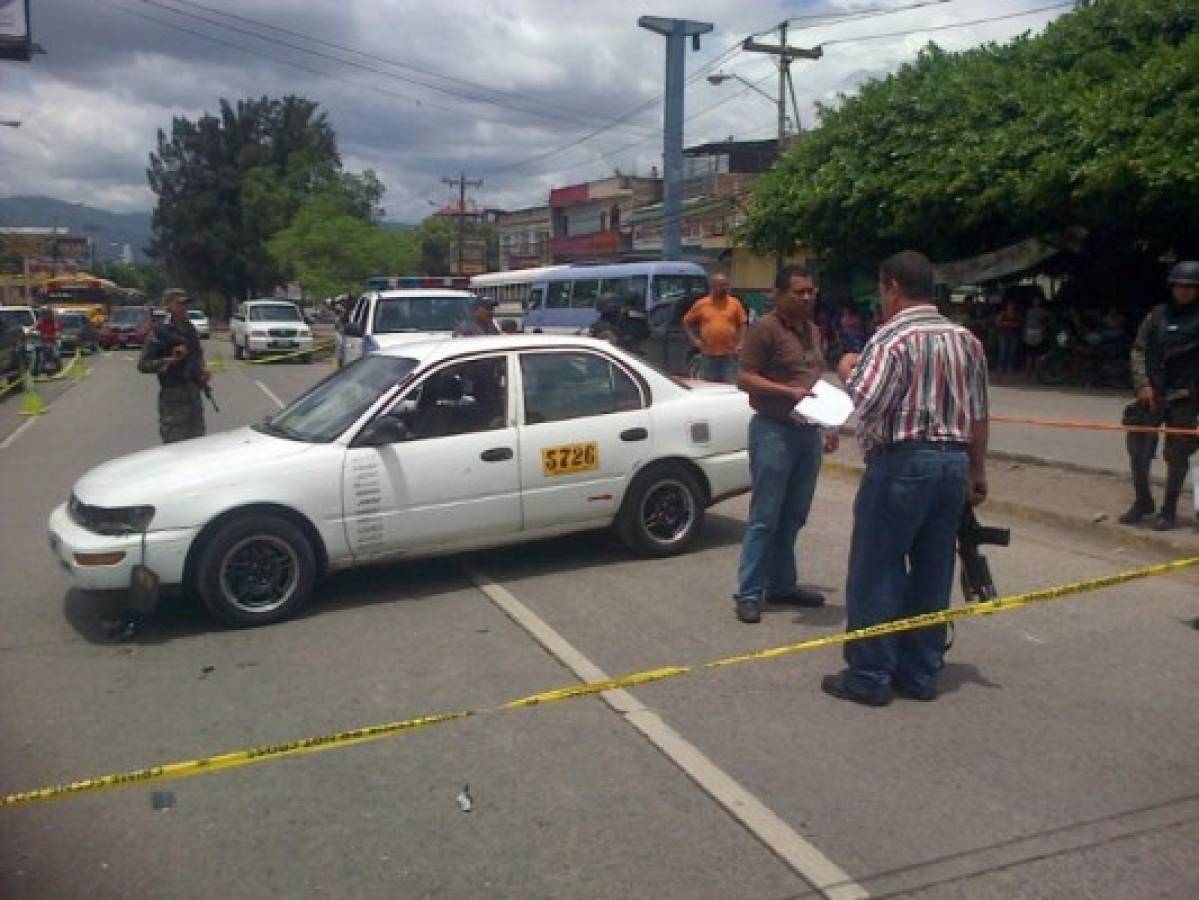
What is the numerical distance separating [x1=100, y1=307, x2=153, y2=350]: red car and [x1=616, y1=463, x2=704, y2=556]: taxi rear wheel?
37129 millimetres

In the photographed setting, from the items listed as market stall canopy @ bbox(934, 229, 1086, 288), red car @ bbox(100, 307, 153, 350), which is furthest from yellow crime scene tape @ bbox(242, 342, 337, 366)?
market stall canopy @ bbox(934, 229, 1086, 288)

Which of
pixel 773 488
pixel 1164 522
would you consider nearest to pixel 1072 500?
pixel 1164 522

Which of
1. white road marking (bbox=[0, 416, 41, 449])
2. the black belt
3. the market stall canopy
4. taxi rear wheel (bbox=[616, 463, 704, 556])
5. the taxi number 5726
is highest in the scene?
the market stall canopy

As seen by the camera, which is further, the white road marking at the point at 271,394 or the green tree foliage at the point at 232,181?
the green tree foliage at the point at 232,181

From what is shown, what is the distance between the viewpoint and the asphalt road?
3461 mm

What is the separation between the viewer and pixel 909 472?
4.59 meters

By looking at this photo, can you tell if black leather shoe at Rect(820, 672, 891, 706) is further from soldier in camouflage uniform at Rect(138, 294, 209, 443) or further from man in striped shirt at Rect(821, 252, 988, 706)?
soldier in camouflage uniform at Rect(138, 294, 209, 443)

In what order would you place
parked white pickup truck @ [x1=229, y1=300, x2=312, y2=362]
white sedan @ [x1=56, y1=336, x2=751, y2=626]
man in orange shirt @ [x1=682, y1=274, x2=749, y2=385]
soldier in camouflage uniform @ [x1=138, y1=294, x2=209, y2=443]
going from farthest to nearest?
parked white pickup truck @ [x1=229, y1=300, x2=312, y2=362] → man in orange shirt @ [x1=682, y1=274, x2=749, y2=385] → soldier in camouflage uniform @ [x1=138, y1=294, x2=209, y2=443] → white sedan @ [x1=56, y1=336, x2=751, y2=626]

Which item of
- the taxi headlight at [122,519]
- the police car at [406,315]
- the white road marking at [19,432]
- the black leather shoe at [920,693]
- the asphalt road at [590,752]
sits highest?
the police car at [406,315]

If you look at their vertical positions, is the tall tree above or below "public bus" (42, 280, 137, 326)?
above

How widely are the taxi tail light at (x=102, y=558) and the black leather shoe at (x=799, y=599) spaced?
3370 mm

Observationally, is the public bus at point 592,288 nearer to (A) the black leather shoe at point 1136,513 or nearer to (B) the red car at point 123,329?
(A) the black leather shoe at point 1136,513

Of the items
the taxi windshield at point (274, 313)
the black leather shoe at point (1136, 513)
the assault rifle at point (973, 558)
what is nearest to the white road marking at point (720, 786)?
the assault rifle at point (973, 558)

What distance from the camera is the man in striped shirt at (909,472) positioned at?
4547mm
